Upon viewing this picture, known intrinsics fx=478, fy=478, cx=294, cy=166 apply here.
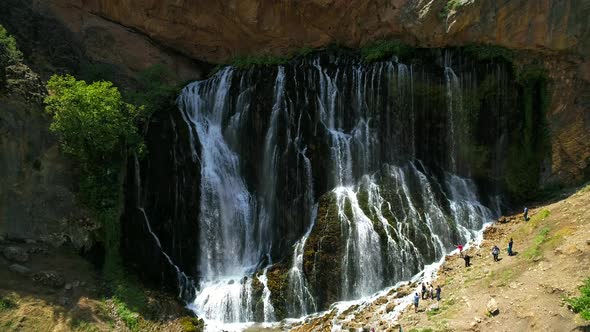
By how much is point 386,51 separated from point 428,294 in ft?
43.5

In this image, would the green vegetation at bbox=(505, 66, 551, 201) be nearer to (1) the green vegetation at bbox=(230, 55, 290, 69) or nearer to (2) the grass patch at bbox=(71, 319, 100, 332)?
(1) the green vegetation at bbox=(230, 55, 290, 69)

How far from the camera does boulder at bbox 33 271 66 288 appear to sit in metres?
18.4

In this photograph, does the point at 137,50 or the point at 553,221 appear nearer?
the point at 553,221

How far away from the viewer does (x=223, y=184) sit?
24078mm

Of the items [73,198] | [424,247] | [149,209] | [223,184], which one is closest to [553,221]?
[424,247]

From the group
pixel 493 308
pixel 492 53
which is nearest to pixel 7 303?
pixel 493 308

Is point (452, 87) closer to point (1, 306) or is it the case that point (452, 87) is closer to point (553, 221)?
point (553, 221)

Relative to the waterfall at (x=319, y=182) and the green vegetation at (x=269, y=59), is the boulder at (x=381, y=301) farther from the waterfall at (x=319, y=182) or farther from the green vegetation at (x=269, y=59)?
the green vegetation at (x=269, y=59)

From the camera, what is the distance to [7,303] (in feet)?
56.3

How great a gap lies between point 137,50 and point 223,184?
450 inches

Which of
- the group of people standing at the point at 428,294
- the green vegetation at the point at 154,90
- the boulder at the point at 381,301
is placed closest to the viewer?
the group of people standing at the point at 428,294

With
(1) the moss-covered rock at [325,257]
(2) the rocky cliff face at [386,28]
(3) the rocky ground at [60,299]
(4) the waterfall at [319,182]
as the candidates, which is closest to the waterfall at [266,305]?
(4) the waterfall at [319,182]

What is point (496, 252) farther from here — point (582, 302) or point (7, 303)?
point (7, 303)

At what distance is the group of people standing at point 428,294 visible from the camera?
675 inches
